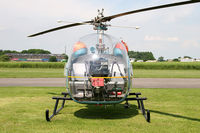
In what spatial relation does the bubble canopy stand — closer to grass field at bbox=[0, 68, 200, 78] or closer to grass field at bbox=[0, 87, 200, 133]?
grass field at bbox=[0, 87, 200, 133]

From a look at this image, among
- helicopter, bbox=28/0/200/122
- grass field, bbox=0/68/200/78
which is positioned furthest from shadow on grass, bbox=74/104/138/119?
grass field, bbox=0/68/200/78

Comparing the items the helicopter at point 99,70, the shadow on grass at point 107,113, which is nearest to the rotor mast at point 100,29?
the helicopter at point 99,70

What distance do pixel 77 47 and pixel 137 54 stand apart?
111951mm

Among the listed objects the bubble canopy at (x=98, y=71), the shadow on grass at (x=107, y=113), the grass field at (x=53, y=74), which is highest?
the bubble canopy at (x=98, y=71)

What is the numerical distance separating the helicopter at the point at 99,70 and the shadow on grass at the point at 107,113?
811mm

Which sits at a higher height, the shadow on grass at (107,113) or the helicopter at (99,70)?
the helicopter at (99,70)

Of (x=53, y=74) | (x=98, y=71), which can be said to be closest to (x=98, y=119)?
(x=98, y=71)

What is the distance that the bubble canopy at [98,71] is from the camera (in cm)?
580

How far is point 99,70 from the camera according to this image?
5.85 meters

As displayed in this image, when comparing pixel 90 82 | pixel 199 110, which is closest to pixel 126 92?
pixel 90 82

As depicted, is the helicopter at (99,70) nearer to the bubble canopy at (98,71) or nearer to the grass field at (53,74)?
the bubble canopy at (98,71)

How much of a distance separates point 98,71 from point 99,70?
0.13 ft

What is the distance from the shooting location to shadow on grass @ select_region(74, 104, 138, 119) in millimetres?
6602

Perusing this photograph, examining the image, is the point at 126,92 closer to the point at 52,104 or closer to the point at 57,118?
the point at 57,118
